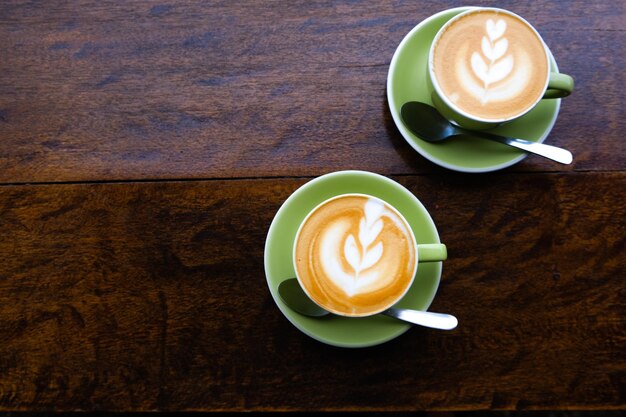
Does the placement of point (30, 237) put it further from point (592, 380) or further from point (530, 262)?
point (592, 380)

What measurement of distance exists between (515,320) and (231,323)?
0.46 metres

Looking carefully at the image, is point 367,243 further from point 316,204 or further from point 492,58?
point 492,58

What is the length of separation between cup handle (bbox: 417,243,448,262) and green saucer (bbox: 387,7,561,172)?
0.52 ft

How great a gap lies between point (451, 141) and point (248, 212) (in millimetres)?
351

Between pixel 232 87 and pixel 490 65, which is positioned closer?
pixel 490 65

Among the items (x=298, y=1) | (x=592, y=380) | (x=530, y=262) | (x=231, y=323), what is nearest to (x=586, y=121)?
(x=530, y=262)

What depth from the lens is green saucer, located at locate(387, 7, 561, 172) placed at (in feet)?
2.93

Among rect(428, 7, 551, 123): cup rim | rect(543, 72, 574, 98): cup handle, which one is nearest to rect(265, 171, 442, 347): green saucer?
rect(428, 7, 551, 123): cup rim

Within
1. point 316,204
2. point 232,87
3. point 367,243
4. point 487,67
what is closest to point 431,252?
point 367,243

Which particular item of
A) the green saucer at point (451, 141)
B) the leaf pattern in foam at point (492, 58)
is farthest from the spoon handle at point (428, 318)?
the leaf pattern in foam at point (492, 58)

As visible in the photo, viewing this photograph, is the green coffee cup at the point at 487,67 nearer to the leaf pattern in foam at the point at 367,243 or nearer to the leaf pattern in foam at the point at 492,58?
the leaf pattern in foam at the point at 492,58

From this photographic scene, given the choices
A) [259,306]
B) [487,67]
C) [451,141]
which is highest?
[487,67]

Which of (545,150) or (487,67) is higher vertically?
(487,67)

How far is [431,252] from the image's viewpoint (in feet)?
2.62
